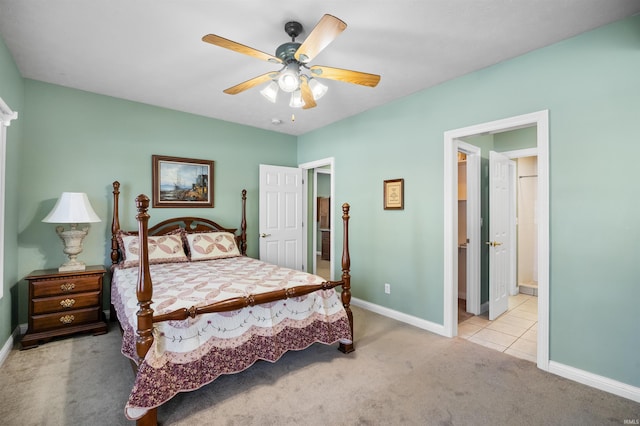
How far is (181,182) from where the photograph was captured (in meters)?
4.09

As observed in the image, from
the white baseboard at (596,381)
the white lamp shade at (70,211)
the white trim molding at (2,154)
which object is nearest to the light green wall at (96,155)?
the white lamp shade at (70,211)

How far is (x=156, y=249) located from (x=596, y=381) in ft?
13.8

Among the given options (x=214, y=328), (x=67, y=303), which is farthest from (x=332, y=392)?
(x=67, y=303)

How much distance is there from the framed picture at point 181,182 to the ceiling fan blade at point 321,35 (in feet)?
8.96

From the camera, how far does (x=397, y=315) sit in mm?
3605

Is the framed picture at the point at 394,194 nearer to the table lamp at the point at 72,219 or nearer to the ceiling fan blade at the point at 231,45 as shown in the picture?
the ceiling fan blade at the point at 231,45

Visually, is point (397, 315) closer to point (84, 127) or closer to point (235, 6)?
point (235, 6)

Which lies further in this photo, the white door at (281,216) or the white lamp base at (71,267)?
the white door at (281,216)

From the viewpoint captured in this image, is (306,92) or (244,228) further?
(244,228)

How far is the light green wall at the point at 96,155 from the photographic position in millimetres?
3137

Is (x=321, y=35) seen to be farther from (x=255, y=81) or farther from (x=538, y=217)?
(x=538, y=217)

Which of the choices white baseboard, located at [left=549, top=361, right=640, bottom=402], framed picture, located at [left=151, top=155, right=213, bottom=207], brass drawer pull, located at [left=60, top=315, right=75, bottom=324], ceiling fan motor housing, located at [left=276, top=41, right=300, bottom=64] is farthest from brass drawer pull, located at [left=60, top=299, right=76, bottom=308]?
white baseboard, located at [left=549, top=361, right=640, bottom=402]

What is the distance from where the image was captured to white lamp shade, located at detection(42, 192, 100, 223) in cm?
290

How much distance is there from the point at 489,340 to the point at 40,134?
517 centimetres
